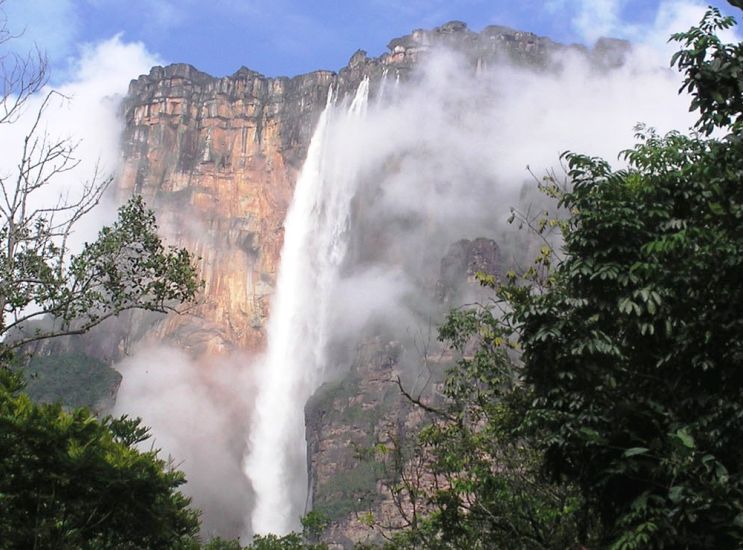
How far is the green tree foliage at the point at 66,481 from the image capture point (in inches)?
356

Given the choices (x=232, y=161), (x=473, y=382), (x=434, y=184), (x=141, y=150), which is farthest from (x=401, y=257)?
(x=473, y=382)

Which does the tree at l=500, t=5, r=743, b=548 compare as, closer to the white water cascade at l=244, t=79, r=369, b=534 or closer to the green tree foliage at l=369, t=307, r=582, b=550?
the green tree foliage at l=369, t=307, r=582, b=550

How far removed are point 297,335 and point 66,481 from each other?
91.5m

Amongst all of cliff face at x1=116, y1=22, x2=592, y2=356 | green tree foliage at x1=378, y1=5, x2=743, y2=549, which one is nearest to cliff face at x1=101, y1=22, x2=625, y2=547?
cliff face at x1=116, y1=22, x2=592, y2=356

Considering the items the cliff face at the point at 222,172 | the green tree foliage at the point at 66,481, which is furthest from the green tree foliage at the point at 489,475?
the cliff face at the point at 222,172

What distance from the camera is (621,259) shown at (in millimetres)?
7469

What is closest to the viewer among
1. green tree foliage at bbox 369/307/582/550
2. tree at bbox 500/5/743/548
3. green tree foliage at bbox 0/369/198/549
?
tree at bbox 500/5/743/548

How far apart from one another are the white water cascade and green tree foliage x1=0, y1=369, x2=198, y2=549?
79835 mm

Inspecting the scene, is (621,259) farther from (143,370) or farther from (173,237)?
(173,237)

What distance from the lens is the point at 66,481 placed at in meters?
9.30

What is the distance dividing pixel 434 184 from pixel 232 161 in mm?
30209

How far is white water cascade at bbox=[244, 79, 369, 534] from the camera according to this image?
9206 cm

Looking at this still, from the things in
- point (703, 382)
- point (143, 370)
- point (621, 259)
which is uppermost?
point (143, 370)

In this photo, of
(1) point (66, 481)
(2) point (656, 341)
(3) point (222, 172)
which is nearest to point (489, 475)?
(2) point (656, 341)
